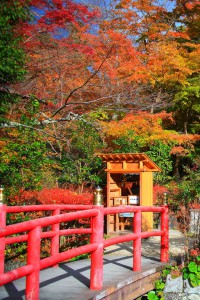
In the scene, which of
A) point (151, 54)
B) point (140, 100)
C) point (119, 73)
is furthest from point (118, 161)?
point (151, 54)

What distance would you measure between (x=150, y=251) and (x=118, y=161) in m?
3.41

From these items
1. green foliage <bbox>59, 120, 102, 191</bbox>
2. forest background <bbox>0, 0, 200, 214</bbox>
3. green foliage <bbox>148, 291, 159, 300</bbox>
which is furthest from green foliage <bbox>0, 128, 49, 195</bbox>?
green foliage <bbox>148, 291, 159, 300</bbox>

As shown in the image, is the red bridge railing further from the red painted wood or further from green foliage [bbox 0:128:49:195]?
green foliage [bbox 0:128:49:195]

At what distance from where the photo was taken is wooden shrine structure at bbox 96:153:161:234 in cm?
977

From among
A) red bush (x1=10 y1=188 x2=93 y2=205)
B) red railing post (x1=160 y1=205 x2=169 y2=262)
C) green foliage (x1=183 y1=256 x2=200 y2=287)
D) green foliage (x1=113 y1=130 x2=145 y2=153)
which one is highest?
green foliage (x1=113 y1=130 x2=145 y2=153)

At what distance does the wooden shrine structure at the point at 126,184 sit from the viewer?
9.77 metres

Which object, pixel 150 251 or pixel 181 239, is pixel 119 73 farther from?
pixel 150 251

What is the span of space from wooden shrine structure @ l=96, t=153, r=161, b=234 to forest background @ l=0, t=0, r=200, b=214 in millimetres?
729

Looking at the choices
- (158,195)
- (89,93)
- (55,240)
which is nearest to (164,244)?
(55,240)

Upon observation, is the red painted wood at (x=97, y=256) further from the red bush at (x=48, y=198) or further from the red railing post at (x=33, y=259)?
the red bush at (x=48, y=198)

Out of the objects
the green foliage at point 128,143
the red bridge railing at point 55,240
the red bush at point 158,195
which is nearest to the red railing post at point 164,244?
the red bridge railing at point 55,240

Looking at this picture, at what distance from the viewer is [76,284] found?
4211 mm

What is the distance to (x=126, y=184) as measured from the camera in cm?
1137

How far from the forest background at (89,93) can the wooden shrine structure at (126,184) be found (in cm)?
73
